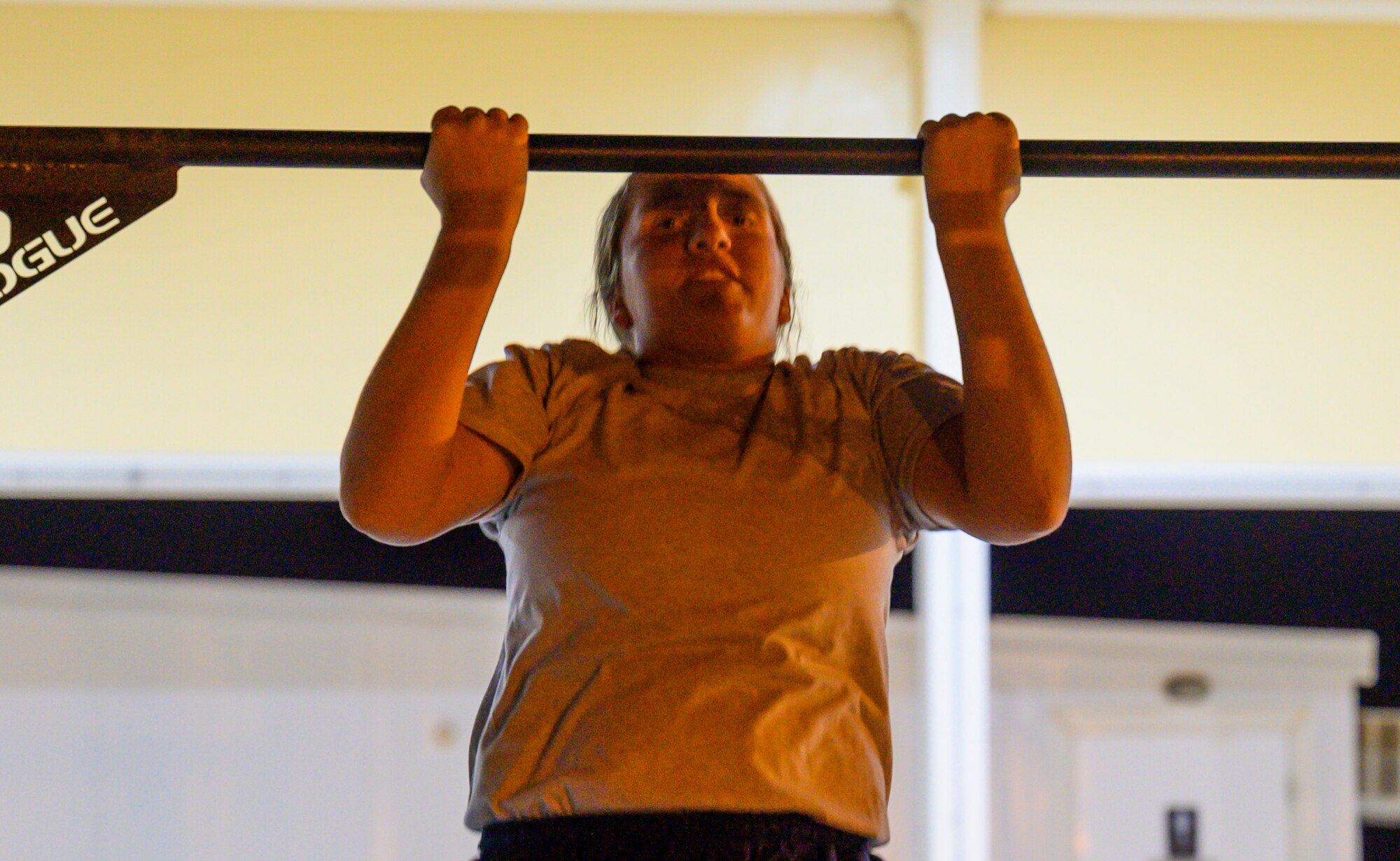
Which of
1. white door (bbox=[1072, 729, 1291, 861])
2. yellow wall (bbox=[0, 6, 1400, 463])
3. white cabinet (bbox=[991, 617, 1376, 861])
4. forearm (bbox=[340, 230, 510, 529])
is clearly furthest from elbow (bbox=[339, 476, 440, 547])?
white door (bbox=[1072, 729, 1291, 861])

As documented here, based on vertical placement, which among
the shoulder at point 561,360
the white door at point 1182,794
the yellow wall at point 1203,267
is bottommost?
the white door at point 1182,794

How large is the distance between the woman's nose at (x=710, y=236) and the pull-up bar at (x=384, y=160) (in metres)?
0.07

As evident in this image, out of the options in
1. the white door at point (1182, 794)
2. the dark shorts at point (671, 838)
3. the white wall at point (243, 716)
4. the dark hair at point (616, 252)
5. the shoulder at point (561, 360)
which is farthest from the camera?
the white door at point (1182, 794)

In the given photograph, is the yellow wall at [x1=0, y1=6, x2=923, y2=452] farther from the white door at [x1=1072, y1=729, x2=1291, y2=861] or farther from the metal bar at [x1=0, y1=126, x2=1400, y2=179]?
the metal bar at [x1=0, y1=126, x2=1400, y2=179]

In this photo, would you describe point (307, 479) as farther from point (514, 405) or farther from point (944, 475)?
point (944, 475)

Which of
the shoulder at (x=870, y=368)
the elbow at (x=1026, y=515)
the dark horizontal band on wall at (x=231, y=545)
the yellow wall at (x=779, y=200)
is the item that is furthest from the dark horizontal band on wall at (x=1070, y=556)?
the elbow at (x=1026, y=515)

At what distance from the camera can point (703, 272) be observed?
0.88 metres

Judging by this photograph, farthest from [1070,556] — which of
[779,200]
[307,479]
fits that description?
[307,479]

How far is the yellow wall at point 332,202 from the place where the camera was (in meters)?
1.87

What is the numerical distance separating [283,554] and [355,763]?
31cm

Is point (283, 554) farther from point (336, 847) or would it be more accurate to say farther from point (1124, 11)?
point (1124, 11)

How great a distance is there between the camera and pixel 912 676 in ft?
6.43

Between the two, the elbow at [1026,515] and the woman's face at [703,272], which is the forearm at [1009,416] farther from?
the woman's face at [703,272]

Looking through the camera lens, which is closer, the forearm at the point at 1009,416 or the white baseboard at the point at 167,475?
the forearm at the point at 1009,416
